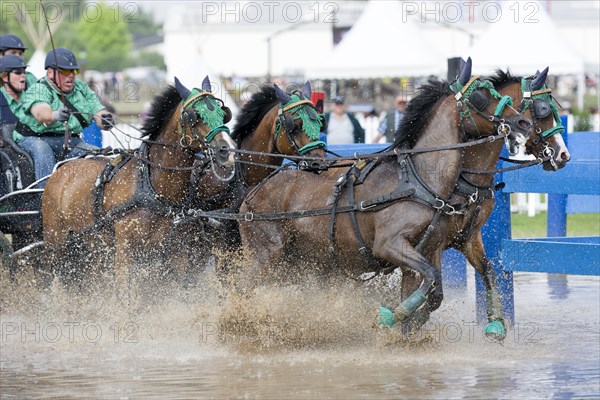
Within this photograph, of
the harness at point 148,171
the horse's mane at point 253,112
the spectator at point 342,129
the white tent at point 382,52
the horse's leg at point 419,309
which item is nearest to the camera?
the horse's leg at point 419,309

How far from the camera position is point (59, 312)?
388 inches

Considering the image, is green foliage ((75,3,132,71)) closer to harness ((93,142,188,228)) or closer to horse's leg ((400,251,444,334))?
harness ((93,142,188,228))

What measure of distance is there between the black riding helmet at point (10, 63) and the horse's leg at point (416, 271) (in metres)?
4.33

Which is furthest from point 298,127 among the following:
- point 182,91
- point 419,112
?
point 419,112

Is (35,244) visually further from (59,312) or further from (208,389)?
(208,389)

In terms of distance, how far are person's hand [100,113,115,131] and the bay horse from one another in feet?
10.2

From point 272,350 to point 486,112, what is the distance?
2370 mm

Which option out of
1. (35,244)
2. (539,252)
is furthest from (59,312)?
(539,252)

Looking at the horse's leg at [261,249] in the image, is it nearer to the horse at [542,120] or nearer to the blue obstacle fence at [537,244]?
the blue obstacle fence at [537,244]

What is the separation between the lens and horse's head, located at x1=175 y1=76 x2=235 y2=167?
27.9 feet

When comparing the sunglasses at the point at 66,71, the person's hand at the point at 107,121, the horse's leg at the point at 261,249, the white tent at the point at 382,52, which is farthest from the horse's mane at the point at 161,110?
the white tent at the point at 382,52

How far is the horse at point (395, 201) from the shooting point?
26.0 feet

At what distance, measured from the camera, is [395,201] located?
8.05 metres

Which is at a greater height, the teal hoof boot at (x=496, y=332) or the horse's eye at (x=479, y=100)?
the horse's eye at (x=479, y=100)
